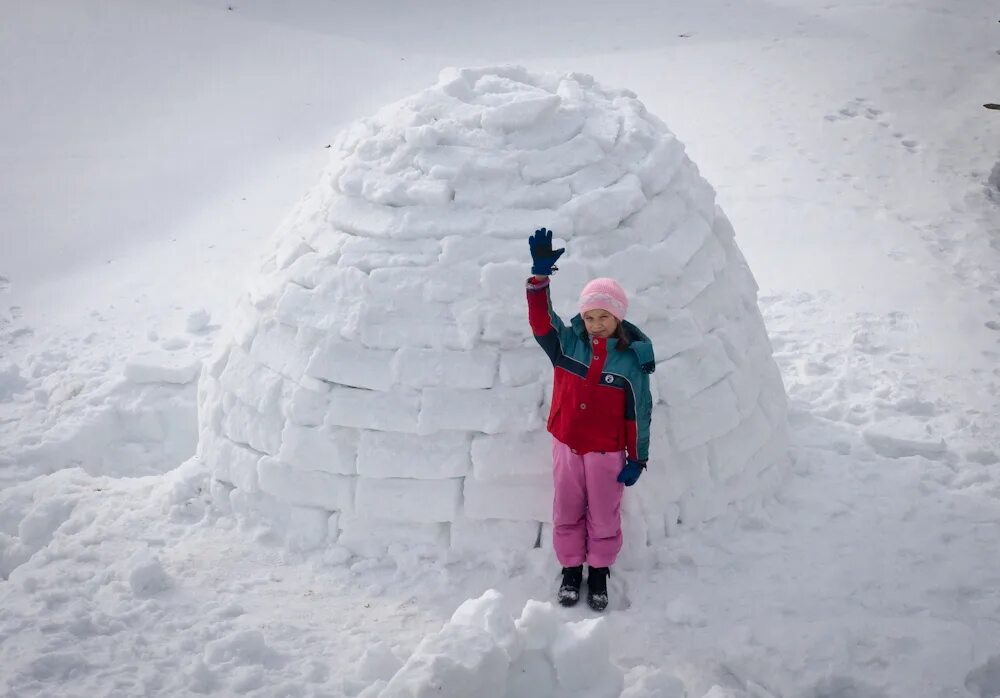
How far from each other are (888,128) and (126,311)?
5.73 metres

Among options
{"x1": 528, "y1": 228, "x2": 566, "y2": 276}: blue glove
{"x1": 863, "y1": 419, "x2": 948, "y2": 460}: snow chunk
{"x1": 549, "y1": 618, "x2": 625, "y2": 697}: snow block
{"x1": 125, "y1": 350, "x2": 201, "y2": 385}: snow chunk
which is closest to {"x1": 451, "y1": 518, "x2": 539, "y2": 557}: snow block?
{"x1": 549, "y1": 618, "x2": 625, "y2": 697}: snow block

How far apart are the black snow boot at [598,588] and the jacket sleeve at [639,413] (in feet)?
1.38

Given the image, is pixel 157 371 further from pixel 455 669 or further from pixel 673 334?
pixel 455 669

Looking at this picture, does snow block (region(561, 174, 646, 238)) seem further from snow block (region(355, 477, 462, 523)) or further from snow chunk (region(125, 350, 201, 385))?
snow chunk (region(125, 350, 201, 385))

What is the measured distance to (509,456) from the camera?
3186mm

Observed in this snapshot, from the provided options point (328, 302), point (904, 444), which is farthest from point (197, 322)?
point (904, 444)

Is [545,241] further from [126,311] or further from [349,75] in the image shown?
[349,75]

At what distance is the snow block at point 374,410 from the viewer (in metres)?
3.20

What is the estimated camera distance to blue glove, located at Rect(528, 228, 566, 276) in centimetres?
285

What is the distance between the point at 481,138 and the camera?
11.1 feet

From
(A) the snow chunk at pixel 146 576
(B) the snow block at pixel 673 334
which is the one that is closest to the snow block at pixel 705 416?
(B) the snow block at pixel 673 334

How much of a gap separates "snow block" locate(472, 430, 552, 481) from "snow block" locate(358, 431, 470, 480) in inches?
2.0

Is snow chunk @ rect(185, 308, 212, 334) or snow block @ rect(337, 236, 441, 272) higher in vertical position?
snow block @ rect(337, 236, 441, 272)

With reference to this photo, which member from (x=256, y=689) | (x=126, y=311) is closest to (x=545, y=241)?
(x=256, y=689)
